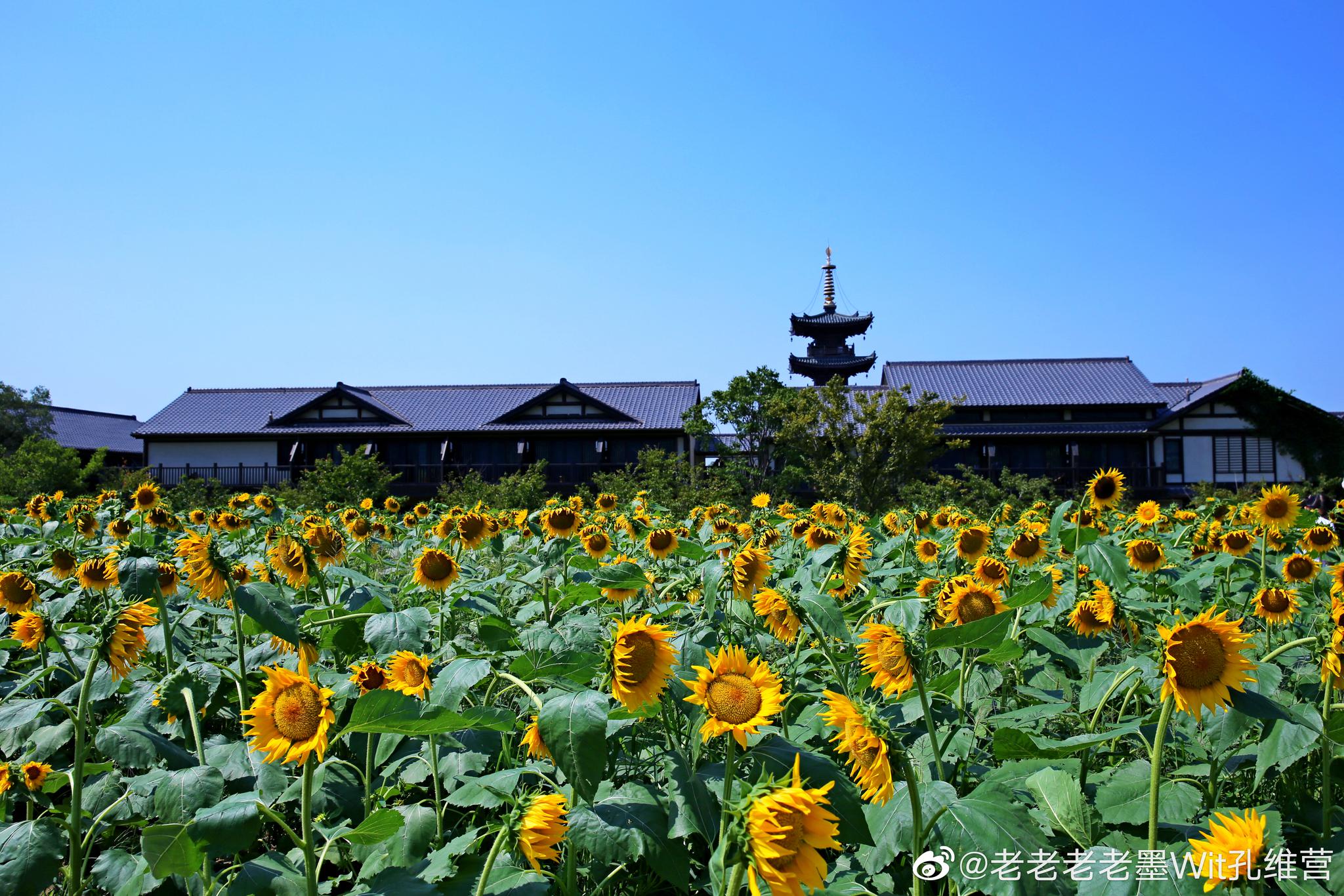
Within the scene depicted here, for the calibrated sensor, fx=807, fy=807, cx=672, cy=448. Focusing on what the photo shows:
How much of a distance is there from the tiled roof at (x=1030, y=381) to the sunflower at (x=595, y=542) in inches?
1065

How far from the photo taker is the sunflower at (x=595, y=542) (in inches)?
138

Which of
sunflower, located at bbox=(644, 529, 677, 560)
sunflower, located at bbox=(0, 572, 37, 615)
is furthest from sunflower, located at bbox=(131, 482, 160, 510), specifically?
sunflower, located at bbox=(644, 529, 677, 560)

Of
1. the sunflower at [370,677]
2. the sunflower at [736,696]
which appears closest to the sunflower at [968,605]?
the sunflower at [736,696]

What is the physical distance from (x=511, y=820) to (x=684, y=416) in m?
23.8

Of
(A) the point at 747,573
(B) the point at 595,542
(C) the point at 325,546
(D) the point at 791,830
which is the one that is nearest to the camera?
(D) the point at 791,830

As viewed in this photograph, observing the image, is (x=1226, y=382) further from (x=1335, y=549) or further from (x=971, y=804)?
(x=971, y=804)

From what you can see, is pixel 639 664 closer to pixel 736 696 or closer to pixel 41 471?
pixel 736 696

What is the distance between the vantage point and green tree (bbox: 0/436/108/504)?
1612 centimetres

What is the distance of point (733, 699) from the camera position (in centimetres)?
138

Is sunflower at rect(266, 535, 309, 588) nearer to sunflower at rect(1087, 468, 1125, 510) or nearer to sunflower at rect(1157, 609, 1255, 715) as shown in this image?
sunflower at rect(1157, 609, 1255, 715)

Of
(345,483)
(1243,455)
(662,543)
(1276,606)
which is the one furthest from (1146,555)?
(1243,455)

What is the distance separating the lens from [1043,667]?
2.72 meters

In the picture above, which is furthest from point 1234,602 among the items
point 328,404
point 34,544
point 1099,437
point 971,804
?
point 328,404

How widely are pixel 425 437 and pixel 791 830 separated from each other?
1191 inches
